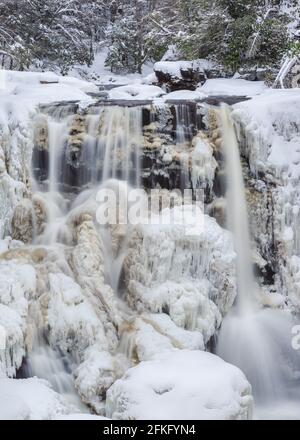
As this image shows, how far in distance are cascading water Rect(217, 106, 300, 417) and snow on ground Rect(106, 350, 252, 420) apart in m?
1.60

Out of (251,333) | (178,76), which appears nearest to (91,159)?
(251,333)

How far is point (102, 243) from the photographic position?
692 cm

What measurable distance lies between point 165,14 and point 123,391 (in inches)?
698

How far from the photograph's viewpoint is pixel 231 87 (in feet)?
39.8

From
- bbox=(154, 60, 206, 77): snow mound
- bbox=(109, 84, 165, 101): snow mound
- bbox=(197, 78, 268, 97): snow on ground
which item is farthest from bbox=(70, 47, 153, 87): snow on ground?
bbox=(109, 84, 165, 101): snow mound

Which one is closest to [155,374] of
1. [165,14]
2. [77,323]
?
[77,323]

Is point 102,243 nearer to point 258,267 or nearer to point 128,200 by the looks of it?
point 128,200

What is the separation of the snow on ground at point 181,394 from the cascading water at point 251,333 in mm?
1602

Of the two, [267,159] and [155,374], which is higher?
[267,159]

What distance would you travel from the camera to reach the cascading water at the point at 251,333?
6.36m

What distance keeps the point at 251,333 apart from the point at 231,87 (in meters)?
7.19

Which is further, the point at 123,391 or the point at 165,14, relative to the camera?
the point at 165,14

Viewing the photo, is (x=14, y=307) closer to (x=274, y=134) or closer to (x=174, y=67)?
(x=274, y=134)

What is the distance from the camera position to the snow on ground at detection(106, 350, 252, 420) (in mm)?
4223
